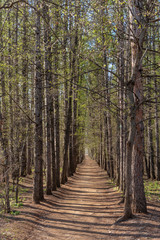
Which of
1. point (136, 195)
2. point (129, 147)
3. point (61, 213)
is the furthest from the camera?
point (61, 213)

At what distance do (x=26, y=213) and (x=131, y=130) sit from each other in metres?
4.73

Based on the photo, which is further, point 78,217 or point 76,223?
point 78,217

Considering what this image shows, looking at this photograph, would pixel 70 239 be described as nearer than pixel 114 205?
Yes

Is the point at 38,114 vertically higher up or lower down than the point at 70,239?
higher up

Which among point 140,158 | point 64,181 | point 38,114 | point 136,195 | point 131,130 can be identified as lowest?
point 64,181

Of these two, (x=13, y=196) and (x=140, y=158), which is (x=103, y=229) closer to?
(x=140, y=158)

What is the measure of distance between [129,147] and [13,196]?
665cm

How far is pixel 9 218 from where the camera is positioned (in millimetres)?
7203

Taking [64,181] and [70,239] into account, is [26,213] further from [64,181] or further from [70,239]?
[64,181]

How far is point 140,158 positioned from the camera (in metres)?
7.65

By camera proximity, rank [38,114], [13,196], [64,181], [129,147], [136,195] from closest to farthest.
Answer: [129,147] → [136,195] → [38,114] → [13,196] → [64,181]

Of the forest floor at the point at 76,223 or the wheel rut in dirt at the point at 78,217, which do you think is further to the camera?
the wheel rut in dirt at the point at 78,217

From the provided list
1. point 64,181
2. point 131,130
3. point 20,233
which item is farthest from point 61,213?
point 64,181

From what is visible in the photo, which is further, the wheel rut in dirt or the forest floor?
the wheel rut in dirt
